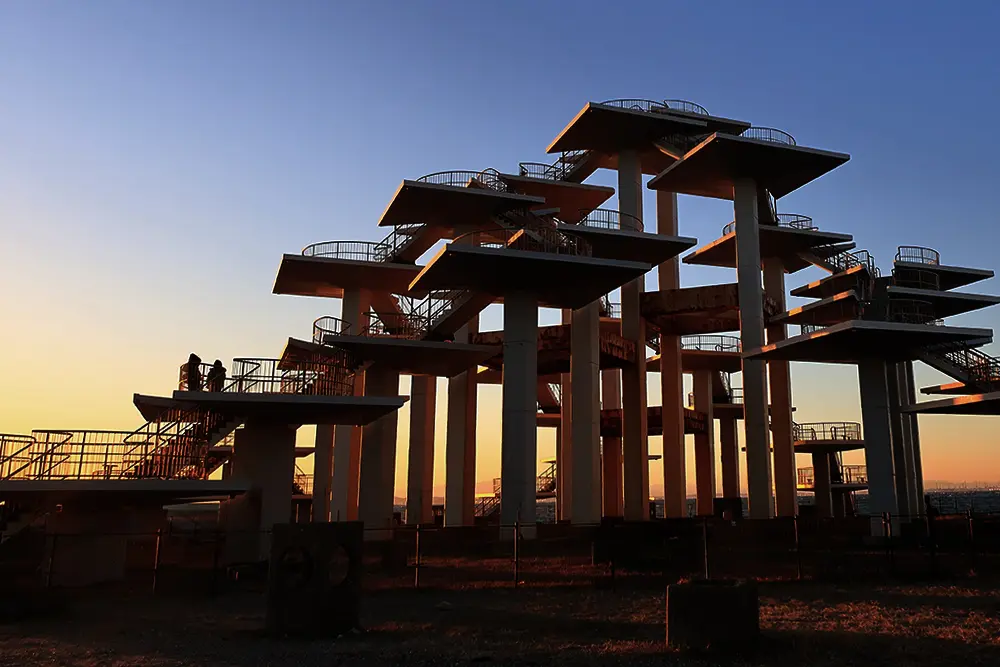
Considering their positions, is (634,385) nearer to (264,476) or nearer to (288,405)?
(264,476)

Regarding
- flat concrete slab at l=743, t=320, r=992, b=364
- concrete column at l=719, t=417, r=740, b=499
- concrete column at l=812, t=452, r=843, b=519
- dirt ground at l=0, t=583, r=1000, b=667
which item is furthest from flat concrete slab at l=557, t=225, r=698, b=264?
concrete column at l=812, t=452, r=843, b=519

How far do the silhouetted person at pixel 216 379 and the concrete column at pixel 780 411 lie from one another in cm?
2845

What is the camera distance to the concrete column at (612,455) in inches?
1986

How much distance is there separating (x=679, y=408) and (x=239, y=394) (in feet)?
86.4

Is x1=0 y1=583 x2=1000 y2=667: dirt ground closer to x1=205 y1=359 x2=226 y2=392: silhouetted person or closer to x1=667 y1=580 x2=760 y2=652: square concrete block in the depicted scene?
x1=667 y1=580 x2=760 y2=652: square concrete block

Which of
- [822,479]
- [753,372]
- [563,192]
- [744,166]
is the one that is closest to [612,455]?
[753,372]

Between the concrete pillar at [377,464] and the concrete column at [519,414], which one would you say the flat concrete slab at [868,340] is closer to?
the concrete column at [519,414]

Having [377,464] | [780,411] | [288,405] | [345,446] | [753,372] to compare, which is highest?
[753,372]

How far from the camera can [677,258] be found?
46.9 meters

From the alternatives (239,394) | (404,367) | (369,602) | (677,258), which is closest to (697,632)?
(369,602)

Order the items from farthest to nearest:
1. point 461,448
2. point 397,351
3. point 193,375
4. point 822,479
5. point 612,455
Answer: point 822,479
point 612,455
point 461,448
point 397,351
point 193,375

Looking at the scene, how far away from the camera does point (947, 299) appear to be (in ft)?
127

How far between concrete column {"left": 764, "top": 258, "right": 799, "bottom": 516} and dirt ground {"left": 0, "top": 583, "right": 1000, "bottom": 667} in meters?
22.7

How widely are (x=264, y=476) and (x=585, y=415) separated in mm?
14622
